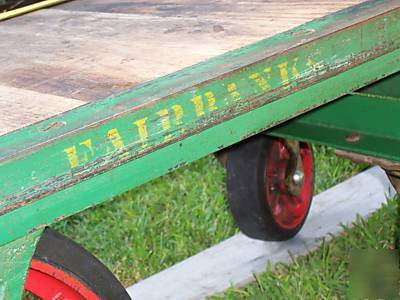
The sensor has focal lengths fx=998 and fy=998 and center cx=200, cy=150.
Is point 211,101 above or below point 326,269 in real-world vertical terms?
above

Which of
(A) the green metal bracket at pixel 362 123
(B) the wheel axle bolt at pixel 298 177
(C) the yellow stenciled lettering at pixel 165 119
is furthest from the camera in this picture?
(B) the wheel axle bolt at pixel 298 177

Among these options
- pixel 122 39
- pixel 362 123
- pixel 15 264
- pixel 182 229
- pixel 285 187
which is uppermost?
pixel 122 39

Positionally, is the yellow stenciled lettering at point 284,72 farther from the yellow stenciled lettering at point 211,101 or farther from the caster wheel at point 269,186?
the caster wheel at point 269,186

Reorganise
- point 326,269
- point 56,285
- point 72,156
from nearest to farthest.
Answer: point 72,156 → point 56,285 → point 326,269

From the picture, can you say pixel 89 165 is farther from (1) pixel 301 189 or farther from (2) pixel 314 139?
(1) pixel 301 189

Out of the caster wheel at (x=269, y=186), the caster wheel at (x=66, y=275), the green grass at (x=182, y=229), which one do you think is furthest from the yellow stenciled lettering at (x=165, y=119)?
the caster wheel at (x=269, y=186)

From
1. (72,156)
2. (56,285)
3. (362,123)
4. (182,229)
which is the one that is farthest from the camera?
(182,229)

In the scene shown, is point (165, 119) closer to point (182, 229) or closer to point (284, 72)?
point (284, 72)

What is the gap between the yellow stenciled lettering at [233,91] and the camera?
1.62 meters

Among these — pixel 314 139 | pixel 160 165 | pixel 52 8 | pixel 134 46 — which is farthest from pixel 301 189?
pixel 160 165

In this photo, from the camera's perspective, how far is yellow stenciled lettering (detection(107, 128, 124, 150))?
58.2 inches

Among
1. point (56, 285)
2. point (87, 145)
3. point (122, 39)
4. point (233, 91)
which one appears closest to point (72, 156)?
point (87, 145)

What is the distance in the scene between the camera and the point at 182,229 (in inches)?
134

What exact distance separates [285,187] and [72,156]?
1.79 meters
